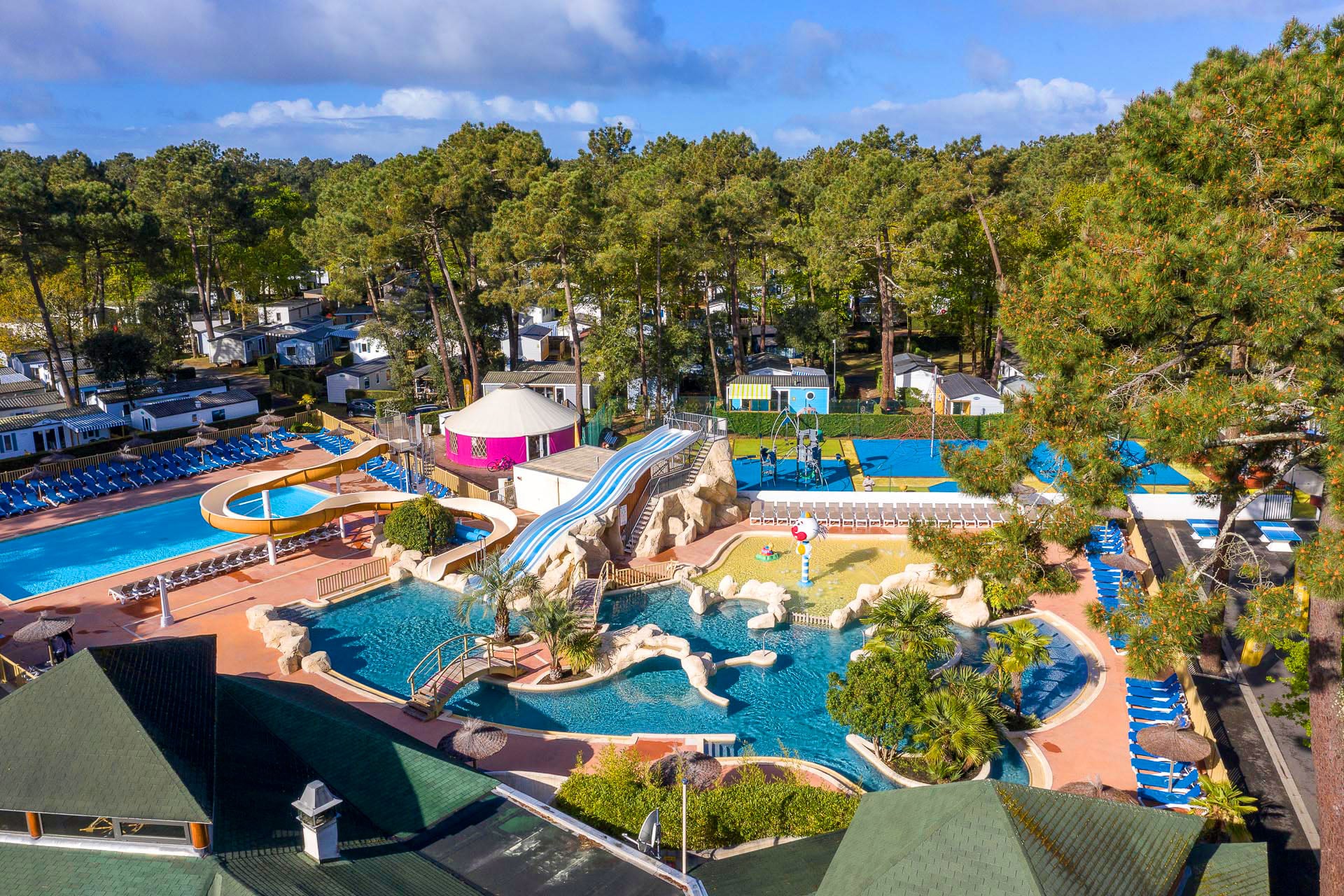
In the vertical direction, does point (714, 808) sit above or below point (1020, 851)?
below

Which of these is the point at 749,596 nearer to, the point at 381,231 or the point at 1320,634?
the point at 1320,634

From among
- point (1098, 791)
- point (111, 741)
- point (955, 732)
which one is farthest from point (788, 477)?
point (111, 741)

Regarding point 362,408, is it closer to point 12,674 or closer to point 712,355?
point 712,355

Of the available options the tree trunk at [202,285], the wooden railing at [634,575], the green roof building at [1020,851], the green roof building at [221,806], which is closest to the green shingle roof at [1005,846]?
the green roof building at [1020,851]

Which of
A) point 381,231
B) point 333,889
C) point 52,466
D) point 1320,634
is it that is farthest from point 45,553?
point 1320,634

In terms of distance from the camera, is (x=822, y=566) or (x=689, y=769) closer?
(x=689, y=769)

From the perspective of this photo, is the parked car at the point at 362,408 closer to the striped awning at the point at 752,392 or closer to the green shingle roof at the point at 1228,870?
the striped awning at the point at 752,392

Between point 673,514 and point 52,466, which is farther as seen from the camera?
point 52,466
